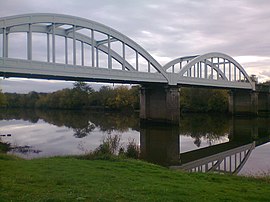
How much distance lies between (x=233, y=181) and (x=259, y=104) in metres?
65.8

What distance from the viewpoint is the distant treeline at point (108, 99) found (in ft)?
218

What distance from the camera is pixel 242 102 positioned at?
63500 mm

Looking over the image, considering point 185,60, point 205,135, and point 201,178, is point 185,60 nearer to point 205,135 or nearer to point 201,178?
point 205,135

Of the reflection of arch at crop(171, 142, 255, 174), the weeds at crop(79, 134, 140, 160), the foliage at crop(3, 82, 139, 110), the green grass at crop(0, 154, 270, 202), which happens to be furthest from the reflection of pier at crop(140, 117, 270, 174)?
the foliage at crop(3, 82, 139, 110)

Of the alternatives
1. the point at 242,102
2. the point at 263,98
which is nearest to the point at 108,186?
the point at 242,102

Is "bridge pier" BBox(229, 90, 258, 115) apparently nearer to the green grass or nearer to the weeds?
the weeds

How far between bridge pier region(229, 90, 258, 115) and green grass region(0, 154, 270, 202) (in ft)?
181

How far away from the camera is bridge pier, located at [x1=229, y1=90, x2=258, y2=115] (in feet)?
202

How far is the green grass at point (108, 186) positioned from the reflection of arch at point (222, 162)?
18.2 ft

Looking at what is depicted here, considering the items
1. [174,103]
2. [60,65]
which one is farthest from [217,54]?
[60,65]

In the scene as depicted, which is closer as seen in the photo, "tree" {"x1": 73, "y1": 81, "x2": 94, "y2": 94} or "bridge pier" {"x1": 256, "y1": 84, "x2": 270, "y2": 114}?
"bridge pier" {"x1": 256, "y1": 84, "x2": 270, "y2": 114}

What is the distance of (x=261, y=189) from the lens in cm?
774

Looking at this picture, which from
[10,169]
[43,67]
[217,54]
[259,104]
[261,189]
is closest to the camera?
[261,189]

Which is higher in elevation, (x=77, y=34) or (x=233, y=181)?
(x=77, y=34)
